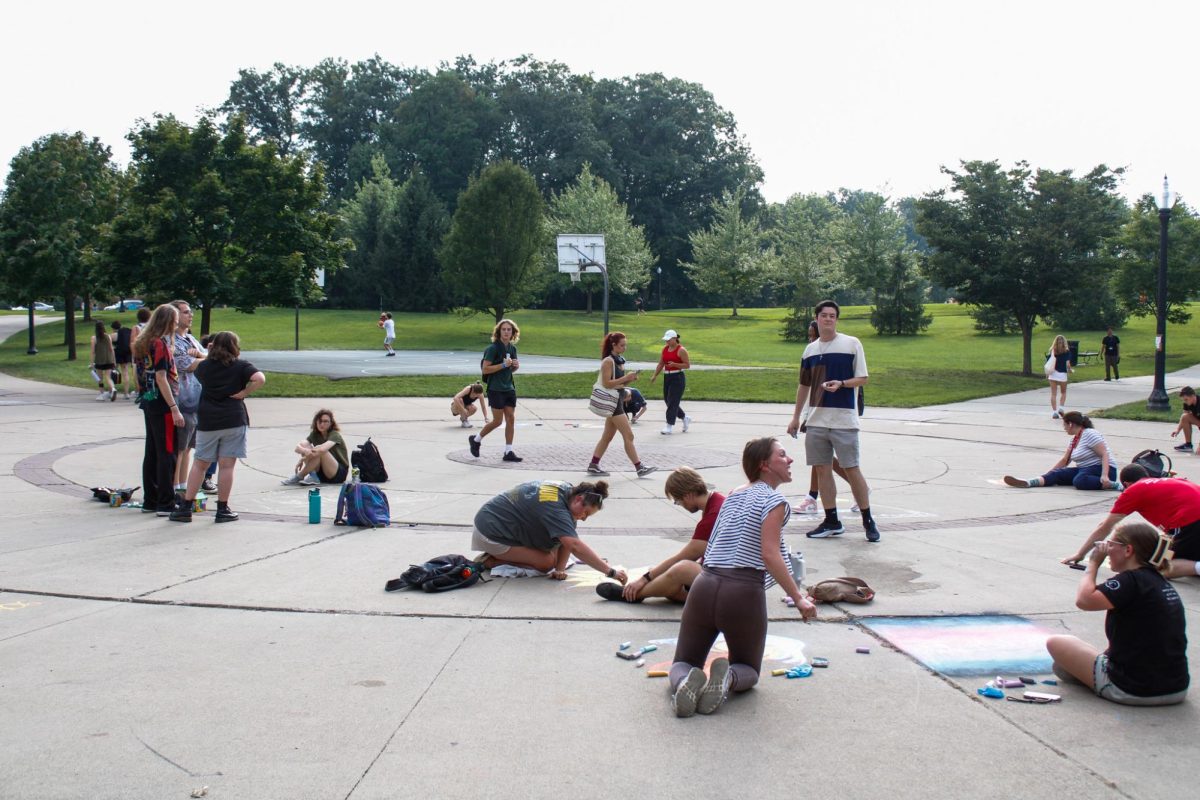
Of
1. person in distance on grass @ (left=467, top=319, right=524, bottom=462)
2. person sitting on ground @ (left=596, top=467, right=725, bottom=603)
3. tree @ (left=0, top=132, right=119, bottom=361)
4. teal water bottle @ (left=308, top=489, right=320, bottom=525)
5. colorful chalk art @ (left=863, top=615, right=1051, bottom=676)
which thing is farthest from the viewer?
tree @ (left=0, top=132, right=119, bottom=361)

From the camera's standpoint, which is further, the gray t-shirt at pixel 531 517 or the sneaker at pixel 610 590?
the gray t-shirt at pixel 531 517

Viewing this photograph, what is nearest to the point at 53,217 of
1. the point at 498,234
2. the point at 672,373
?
the point at 498,234

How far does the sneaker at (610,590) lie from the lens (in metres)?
6.66

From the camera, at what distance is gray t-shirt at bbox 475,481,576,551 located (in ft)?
23.1

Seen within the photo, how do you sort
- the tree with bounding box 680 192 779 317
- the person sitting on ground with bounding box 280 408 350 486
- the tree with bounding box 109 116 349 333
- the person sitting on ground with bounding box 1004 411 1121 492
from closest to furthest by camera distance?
the person sitting on ground with bounding box 280 408 350 486, the person sitting on ground with bounding box 1004 411 1121 492, the tree with bounding box 109 116 349 333, the tree with bounding box 680 192 779 317

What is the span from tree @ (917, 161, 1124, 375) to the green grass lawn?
8.78 ft

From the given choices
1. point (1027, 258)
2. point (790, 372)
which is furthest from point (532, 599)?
point (1027, 258)

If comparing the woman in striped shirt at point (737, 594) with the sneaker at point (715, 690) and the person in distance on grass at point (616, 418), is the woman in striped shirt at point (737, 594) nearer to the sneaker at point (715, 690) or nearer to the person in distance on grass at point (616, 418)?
the sneaker at point (715, 690)

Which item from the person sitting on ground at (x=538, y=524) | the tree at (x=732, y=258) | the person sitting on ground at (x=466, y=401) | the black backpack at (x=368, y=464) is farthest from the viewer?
the tree at (x=732, y=258)

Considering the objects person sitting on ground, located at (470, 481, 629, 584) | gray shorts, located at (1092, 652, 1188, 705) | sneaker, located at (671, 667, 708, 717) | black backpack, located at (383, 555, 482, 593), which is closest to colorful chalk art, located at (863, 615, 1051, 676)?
gray shorts, located at (1092, 652, 1188, 705)

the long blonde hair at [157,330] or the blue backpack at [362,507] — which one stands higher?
the long blonde hair at [157,330]

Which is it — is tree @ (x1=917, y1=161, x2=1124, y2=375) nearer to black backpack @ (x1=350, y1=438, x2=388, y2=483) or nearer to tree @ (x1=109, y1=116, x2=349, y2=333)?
tree @ (x1=109, y1=116, x2=349, y2=333)

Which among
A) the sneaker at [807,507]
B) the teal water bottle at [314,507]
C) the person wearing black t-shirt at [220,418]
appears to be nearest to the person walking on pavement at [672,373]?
the sneaker at [807,507]

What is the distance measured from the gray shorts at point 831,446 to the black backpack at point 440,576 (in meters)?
3.30
